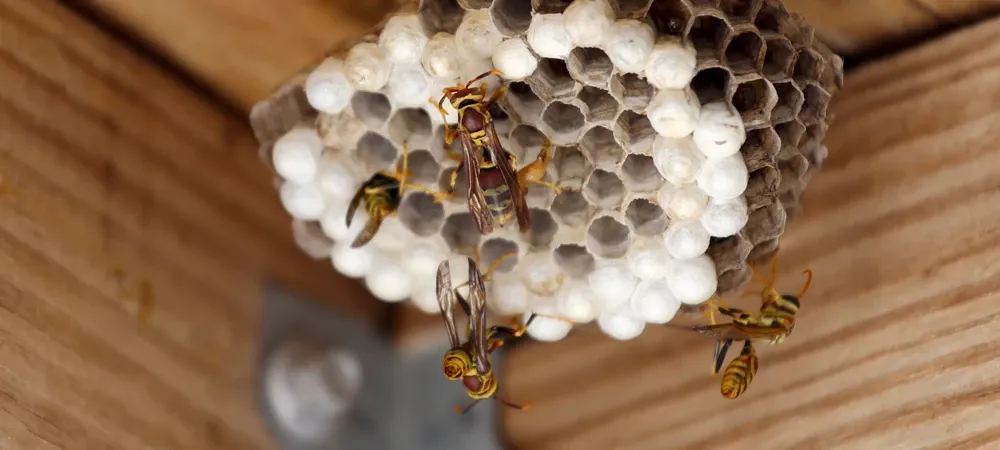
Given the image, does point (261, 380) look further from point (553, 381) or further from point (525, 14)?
point (525, 14)

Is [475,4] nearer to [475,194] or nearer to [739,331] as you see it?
[475,194]

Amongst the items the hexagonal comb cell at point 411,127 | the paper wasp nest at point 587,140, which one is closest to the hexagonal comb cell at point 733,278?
the paper wasp nest at point 587,140

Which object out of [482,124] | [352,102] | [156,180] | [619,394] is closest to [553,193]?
[482,124]

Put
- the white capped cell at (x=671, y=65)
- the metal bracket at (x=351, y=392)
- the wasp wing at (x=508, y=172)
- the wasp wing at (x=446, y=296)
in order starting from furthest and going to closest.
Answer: the metal bracket at (x=351, y=392), the wasp wing at (x=446, y=296), the wasp wing at (x=508, y=172), the white capped cell at (x=671, y=65)

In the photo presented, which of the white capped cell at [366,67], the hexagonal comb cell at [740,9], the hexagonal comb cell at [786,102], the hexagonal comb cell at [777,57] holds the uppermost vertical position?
the white capped cell at [366,67]

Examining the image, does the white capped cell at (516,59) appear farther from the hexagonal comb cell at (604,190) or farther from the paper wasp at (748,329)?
the paper wasp at (748,329)

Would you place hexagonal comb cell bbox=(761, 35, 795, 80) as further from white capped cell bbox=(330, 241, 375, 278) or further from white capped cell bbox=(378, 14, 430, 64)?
white capped cell bbox=(330, 241, 375, 278)

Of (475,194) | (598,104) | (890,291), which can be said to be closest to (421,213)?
(475,194)
